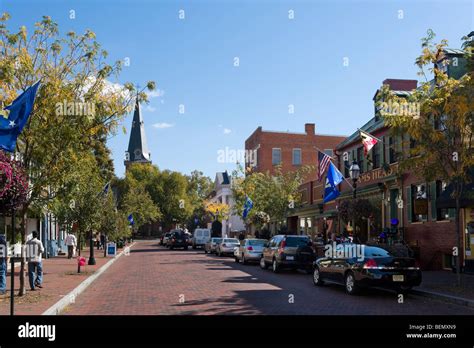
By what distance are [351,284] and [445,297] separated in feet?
8.19

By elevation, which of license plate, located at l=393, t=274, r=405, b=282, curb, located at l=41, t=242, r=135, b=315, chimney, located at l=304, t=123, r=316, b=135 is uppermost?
chimney, located at l=304, t=123, r=316, b=135

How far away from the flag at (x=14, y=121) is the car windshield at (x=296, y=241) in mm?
13884

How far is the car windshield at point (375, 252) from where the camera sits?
1600 cm

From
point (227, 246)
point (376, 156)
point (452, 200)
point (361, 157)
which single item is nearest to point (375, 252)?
point (452, 200)

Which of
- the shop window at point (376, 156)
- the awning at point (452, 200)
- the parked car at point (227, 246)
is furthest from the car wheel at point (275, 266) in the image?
the parked car at point (227, 246)

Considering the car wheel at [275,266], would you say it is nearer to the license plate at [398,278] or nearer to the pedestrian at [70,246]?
the license plate at [398,278]

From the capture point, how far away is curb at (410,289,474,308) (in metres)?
14.0

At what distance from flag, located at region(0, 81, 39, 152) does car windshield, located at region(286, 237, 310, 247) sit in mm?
13884

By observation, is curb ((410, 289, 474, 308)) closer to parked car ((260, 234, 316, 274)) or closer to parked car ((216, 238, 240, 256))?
parked car ((260, 234, 316, 274))

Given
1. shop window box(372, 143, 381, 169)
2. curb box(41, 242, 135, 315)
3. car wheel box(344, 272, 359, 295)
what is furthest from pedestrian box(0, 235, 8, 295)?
shop window box(372, 143, 381, 169)

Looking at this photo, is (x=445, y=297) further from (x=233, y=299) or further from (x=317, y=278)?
(x=233, y=299)

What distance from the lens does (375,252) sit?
53.2ft

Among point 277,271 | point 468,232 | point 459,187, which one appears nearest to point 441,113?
point 459,187
